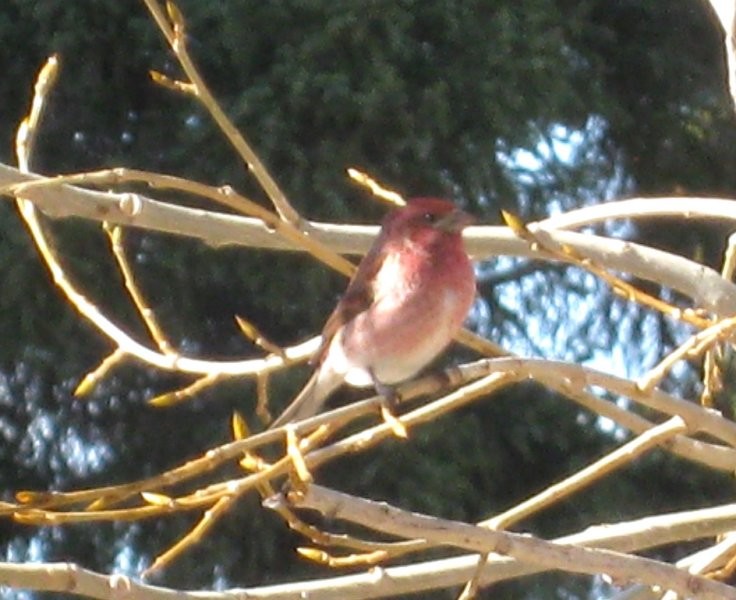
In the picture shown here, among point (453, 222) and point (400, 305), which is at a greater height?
point (453, 222)

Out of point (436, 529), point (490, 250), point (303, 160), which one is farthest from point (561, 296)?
point (436, 529)

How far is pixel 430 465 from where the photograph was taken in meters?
4.55

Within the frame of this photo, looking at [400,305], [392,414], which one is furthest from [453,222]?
[392,414]

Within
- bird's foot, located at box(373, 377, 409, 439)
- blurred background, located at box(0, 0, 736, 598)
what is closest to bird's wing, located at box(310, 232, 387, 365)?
bird's foot, located at box(373, 377, 409, 439)

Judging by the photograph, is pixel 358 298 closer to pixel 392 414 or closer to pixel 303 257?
pixel 392 414

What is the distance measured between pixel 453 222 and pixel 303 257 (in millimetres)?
2053

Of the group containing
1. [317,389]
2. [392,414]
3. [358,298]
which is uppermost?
[392,414]

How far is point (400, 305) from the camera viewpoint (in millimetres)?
2541

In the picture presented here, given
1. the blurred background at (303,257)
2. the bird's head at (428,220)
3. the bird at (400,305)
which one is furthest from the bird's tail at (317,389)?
the blurred background at (303,257)

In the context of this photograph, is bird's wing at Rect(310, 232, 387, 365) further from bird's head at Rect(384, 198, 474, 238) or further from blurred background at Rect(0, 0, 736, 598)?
blurred background at Rect(0, 0, 736, 598)

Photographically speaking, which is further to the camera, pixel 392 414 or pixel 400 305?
pixel 400 305

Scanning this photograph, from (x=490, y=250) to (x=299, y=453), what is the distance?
1.12 meters

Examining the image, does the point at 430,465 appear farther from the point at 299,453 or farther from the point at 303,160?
the point at 299,453

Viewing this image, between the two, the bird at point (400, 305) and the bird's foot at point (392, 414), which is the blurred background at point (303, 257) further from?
the bird's foot at point (392, 414)
